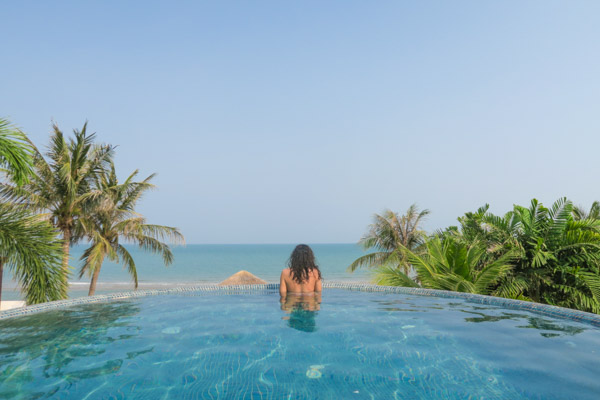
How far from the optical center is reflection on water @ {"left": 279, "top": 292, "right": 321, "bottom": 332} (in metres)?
5.69

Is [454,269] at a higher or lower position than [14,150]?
lower

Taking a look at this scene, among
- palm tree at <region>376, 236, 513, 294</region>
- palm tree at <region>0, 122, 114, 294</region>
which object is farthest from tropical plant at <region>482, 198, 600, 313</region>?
palm tree at <region>0, 122, 114, 294</region>

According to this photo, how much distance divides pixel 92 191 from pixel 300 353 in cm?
1084

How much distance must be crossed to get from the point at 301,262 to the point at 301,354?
8.84 ft

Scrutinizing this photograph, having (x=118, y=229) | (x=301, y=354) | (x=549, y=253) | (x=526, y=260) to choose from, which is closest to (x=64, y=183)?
(x=118, y=229)

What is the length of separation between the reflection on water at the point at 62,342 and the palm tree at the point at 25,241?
721 mm

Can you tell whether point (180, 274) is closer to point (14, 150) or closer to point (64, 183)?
point (64, 183)

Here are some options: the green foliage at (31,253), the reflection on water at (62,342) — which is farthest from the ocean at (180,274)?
the reflection on water at (62,342)

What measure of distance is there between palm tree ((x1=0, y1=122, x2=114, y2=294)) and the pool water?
620 cm

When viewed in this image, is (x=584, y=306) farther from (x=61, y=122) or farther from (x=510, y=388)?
(x=61, y=122)

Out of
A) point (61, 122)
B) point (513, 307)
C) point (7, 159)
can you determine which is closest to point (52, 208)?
point (61, 122)

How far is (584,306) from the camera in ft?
26.2

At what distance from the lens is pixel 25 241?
6750 millimetres

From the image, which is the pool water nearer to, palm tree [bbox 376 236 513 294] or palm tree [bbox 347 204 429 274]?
palm tree [bbox 376 236 513 294]
